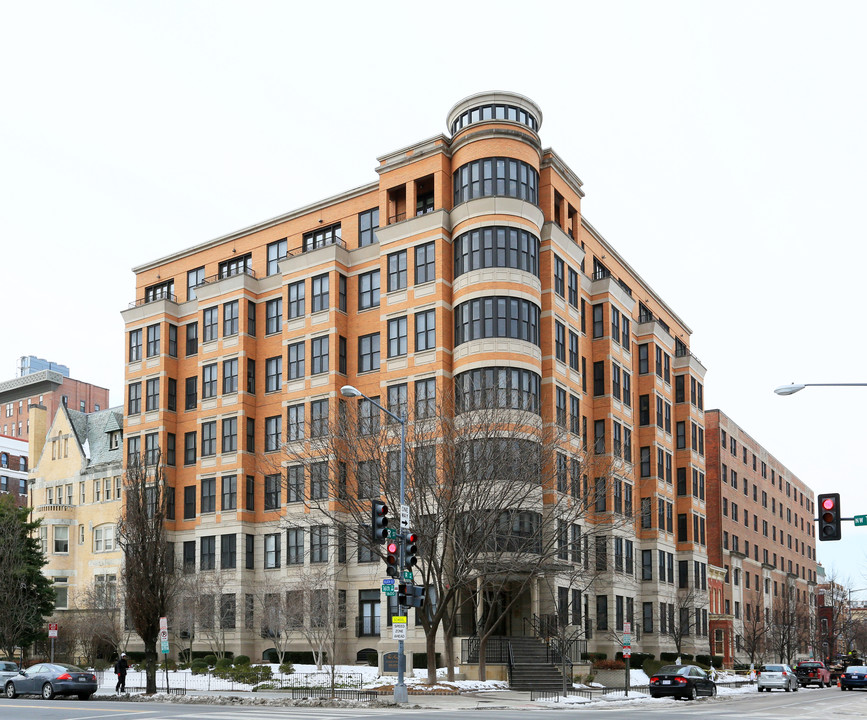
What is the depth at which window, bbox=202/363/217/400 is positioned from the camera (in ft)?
211

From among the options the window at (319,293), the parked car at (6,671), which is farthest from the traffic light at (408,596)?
the window at (319,293)

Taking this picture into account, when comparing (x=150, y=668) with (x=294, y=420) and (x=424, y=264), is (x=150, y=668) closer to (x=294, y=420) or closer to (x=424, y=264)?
(x=294, y=420)

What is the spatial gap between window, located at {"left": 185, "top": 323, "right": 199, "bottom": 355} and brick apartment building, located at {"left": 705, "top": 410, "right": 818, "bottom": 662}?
4292 centimetres

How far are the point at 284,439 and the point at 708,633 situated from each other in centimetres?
3588

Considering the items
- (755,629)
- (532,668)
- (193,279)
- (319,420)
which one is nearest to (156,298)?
(193,279)

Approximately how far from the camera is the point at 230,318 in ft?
210

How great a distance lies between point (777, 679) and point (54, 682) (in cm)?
3675

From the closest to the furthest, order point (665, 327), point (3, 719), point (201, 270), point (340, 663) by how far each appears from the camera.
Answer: point (3, 719) → point (340, 663) → point (201, 270) → point (665, 327)

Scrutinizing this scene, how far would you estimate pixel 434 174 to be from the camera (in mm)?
55062

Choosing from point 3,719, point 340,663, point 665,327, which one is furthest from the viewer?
point 665,327

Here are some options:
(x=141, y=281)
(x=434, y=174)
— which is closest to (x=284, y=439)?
(x=434, y=174)

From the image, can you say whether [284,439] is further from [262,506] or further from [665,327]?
[665,327]

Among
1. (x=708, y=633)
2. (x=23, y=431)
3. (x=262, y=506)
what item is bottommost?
(x=708, y=633)

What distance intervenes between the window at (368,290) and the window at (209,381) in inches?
461
